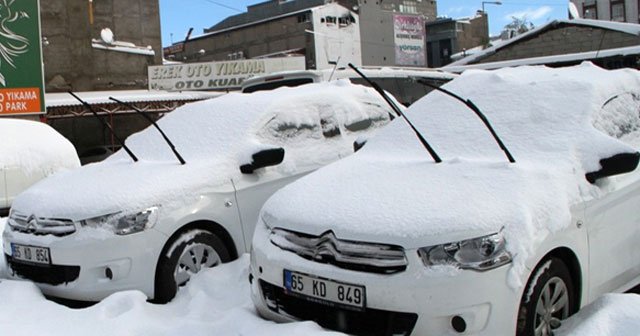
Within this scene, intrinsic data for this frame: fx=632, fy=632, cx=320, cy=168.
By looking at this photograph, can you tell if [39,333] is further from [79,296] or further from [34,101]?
[34,101]

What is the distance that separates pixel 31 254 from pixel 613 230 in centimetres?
372

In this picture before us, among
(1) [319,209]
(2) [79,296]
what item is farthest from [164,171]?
(1) [319,209]

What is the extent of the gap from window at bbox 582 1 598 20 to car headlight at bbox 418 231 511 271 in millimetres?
61994

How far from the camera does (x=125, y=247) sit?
4066mm

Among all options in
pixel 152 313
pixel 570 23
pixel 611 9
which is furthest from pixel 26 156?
pixel 611 9

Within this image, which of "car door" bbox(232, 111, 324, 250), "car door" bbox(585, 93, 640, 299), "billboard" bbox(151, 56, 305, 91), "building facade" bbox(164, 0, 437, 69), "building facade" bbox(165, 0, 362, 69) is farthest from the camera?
"building facade" bbox(164, 0, 437, 69)

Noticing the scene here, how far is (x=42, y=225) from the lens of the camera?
4.34 meters

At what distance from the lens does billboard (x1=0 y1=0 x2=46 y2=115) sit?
15039 millimetres

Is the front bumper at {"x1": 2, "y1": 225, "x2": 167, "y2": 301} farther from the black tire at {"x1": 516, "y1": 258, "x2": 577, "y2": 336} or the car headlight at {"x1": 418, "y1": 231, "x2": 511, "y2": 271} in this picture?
the black tire at {"x1": 516, "y1": 258, "x2": 577, "y2": 336}

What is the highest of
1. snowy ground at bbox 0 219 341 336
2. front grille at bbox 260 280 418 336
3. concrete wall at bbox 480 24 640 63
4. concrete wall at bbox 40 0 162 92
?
concrete wall at bbox 40 0 162 92

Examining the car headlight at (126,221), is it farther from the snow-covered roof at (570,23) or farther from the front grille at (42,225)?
the snow-covered roof at (570,23)

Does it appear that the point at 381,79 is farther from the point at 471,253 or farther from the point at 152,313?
the point at 471,253

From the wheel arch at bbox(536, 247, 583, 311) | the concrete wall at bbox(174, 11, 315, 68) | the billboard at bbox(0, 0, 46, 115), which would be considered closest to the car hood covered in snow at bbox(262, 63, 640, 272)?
the wheel arch at bbox(536, 247, 583, 311)

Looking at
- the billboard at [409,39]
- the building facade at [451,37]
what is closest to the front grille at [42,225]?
the billboard at [409,39]
